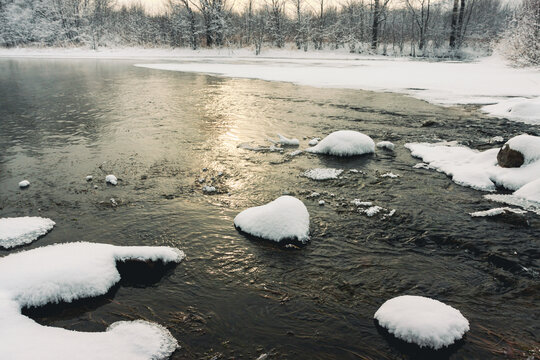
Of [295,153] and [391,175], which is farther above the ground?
[295,153]

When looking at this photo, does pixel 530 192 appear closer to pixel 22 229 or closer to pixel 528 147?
pixel 528 147

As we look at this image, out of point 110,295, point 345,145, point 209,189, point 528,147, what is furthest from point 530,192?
point 110,295

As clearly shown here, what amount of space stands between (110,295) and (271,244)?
1.80 m

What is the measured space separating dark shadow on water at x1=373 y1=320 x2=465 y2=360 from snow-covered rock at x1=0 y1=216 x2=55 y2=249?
13.4ft

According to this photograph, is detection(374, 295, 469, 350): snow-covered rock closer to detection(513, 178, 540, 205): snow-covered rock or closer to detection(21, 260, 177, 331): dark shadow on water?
detection(21, 260, 177, 331): dark shadow on water

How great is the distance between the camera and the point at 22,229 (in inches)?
172

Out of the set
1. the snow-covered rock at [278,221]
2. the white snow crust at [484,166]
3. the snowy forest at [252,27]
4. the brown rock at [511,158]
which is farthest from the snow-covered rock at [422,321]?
the snowy forest at [252,27]

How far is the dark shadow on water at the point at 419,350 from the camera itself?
2.76 meters

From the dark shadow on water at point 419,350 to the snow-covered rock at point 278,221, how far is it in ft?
5.32

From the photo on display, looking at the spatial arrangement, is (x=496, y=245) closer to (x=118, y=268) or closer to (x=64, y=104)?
(x=118, y=268)

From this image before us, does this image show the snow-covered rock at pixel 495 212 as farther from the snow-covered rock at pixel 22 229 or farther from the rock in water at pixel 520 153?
the snow-covered rock at pixel 22 229

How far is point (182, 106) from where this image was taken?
12.2 m

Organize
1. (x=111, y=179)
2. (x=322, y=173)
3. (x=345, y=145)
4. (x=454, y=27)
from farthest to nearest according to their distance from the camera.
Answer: (x=454, y=27), (x=345, y=145), (x=322, y=173), (x=111, y=179)

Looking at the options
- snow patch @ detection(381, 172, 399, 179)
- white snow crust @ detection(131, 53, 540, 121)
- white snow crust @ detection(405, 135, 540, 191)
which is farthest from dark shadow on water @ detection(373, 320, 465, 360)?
white snow crust @ detection(131, 53, 540, 121)
